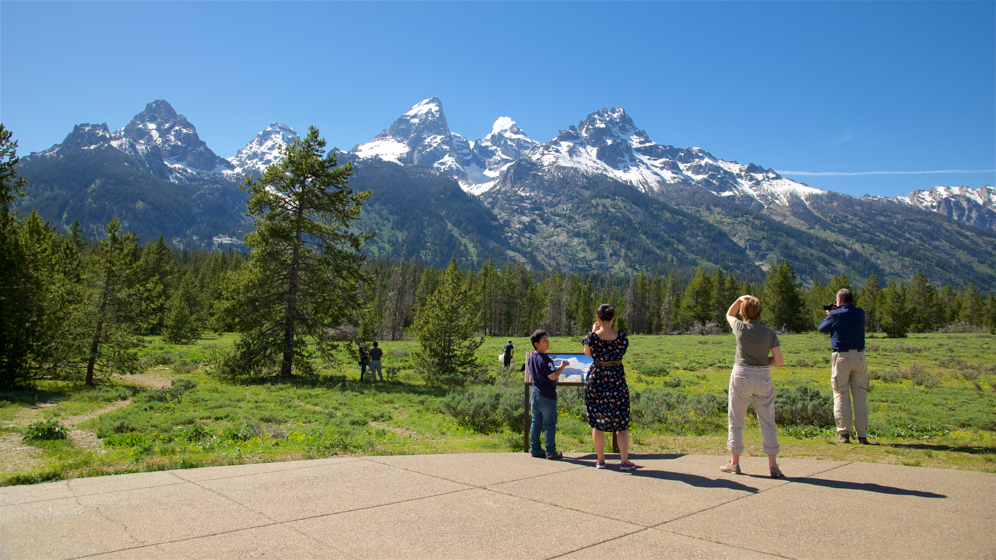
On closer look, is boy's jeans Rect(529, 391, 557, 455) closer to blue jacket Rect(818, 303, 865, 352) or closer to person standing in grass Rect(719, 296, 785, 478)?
person standing in grass Rect(719, 296, 785, 478)

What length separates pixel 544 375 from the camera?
7.67 m

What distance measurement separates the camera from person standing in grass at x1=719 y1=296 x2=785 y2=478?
600 cm

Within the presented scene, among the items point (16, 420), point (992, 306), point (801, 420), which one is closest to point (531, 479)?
point (801, 420)

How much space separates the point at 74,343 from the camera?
18.4m

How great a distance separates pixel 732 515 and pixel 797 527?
1.73ft

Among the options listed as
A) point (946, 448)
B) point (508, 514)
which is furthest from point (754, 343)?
point (946, 448)

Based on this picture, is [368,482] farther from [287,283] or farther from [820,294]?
[820,294]

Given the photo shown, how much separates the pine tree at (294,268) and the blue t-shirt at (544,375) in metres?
16.1

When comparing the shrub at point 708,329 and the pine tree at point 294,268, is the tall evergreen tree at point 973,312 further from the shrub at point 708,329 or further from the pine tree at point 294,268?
the pine tree at point 294,268

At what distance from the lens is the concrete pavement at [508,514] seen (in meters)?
3.72

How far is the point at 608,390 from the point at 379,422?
9622 mm

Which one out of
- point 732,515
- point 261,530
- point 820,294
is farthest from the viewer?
point 820,294

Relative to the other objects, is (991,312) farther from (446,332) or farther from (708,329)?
(446,332)

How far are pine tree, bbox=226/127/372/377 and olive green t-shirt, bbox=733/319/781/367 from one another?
18856 millimetres
